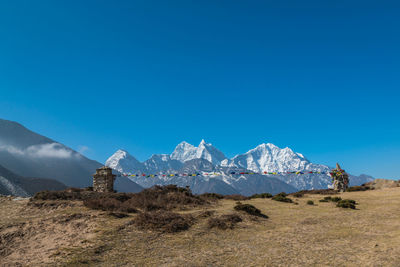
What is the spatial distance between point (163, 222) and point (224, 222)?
391cm

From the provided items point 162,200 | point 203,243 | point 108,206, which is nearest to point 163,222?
point 203,243

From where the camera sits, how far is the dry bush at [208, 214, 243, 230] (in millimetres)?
15620

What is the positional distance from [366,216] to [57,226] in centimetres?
2202

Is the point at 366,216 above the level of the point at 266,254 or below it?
above

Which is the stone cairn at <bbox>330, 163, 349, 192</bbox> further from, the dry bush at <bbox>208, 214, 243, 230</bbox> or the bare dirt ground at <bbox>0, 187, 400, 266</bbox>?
the dry bush at <bbox>208, 214, 243, 230</bbox>

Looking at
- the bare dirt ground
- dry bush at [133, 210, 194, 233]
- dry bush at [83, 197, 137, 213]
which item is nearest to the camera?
the bare dirt ground

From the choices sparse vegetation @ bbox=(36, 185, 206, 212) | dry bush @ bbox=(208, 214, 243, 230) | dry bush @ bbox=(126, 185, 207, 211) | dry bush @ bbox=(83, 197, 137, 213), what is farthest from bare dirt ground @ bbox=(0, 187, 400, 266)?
dry bush @ bbox=(126, 185, 207, 211)

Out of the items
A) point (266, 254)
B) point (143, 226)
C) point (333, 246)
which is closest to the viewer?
point (266, 254)

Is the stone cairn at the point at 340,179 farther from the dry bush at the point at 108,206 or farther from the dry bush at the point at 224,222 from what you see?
the dry bush at the point at 108,206

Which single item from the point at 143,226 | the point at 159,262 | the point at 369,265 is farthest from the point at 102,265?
the point at 369,265

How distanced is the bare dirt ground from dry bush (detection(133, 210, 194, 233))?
16.4 inches

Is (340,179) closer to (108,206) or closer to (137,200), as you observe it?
(137,200)

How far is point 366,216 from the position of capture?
1952cm

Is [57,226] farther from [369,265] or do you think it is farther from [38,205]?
[369,265]
